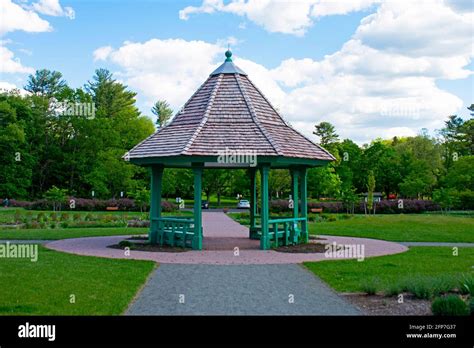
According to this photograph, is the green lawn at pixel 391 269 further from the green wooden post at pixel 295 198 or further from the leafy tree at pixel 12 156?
the leafy tree at pixel 12 156

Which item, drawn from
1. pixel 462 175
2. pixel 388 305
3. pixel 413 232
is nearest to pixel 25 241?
pixel 388 305

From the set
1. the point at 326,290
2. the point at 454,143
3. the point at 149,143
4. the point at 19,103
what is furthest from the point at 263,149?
the point at 454,143

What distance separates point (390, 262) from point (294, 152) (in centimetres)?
498

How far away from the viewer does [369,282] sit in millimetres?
9609

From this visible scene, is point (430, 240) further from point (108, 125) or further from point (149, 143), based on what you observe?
point (108, 125)

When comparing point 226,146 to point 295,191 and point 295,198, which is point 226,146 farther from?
point 295,198

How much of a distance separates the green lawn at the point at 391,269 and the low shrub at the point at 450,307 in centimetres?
192

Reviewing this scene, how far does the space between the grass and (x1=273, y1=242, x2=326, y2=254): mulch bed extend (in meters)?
4.93

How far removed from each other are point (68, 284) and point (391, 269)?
750 centimetres

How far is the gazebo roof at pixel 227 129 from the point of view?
15.9 metres

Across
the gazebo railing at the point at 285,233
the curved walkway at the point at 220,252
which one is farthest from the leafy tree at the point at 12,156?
the gazebo railing at the point at 285,233

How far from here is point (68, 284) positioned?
32.5ft

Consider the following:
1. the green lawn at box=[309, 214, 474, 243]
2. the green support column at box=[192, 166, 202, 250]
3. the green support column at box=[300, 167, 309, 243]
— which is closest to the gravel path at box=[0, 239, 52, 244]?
the green support column at box=[192, 166, 202, 250]

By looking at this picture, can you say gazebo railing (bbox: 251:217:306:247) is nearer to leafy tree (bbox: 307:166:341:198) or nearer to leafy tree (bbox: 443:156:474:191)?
leafy tree (bbox: 307:166:341:198)
